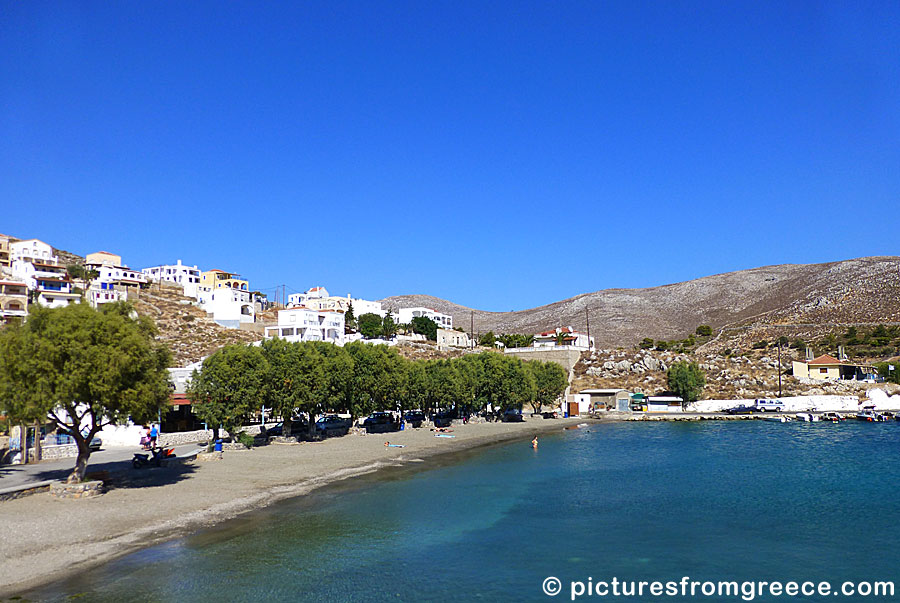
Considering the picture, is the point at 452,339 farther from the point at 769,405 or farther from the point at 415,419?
the point at 769,405

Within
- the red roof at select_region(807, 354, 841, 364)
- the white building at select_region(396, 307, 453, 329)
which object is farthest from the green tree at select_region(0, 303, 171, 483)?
the white building at select_region(396, 307, 453, 329)

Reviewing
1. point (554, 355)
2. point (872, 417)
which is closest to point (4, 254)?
point (554, 355)

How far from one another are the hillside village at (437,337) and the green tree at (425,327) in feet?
1.79

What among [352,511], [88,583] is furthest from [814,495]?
[88,583]

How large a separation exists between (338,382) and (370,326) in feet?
258

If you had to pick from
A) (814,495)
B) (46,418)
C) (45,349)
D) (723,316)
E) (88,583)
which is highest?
(723,316)

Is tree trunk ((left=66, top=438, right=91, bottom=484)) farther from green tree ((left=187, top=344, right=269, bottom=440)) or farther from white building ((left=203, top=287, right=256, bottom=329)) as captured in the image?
white building ((left=203, top=287, right=256, bottom=329))

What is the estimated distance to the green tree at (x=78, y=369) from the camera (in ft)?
86.3

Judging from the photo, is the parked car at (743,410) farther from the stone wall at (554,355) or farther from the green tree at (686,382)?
the stone wall at (554,355)

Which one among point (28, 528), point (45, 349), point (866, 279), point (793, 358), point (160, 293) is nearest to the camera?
point (28, 528)

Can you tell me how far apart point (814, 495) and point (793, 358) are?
8870cm

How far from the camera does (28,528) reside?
75.5 ft

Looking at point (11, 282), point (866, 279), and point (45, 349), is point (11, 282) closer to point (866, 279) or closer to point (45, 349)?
point (45, 349)

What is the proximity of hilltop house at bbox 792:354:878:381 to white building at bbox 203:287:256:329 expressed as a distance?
10234 cm
